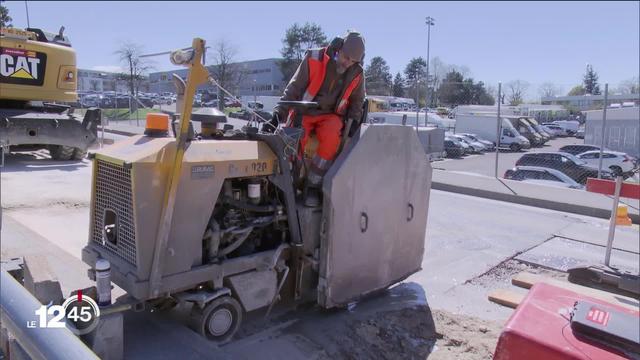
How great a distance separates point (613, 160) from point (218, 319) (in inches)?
905

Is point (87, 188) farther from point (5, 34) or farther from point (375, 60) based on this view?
point (375, 60)

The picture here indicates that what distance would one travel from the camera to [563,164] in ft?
60.8

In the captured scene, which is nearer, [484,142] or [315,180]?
[315,180]

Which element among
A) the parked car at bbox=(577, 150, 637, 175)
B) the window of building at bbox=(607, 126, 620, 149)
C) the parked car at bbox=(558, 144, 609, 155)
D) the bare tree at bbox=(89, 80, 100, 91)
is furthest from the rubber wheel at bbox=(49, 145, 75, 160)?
the bare tree at bbox=(89, 80, 100, 91)

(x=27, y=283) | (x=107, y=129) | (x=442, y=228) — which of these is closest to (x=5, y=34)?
(x=27, y=283)

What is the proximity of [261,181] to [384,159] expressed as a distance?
1007mm

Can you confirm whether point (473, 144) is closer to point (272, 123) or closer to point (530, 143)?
point (530, 143)

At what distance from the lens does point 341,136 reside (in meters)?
3.96

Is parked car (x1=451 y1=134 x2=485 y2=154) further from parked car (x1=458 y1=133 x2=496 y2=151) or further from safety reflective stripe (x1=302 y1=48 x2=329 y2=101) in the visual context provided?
safety reflective stripe (x1=302 y1=48 x2=329 y2=101)

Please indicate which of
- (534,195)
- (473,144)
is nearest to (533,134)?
(473,144)

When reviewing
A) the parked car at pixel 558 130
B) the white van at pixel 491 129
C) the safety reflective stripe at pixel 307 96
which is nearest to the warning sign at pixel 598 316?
the safety reflective stripe at pixel 307 96

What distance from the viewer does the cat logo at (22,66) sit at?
9.56 meters

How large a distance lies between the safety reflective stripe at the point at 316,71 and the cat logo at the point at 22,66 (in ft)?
26.4

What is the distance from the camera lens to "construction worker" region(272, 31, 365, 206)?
3.82 metres
